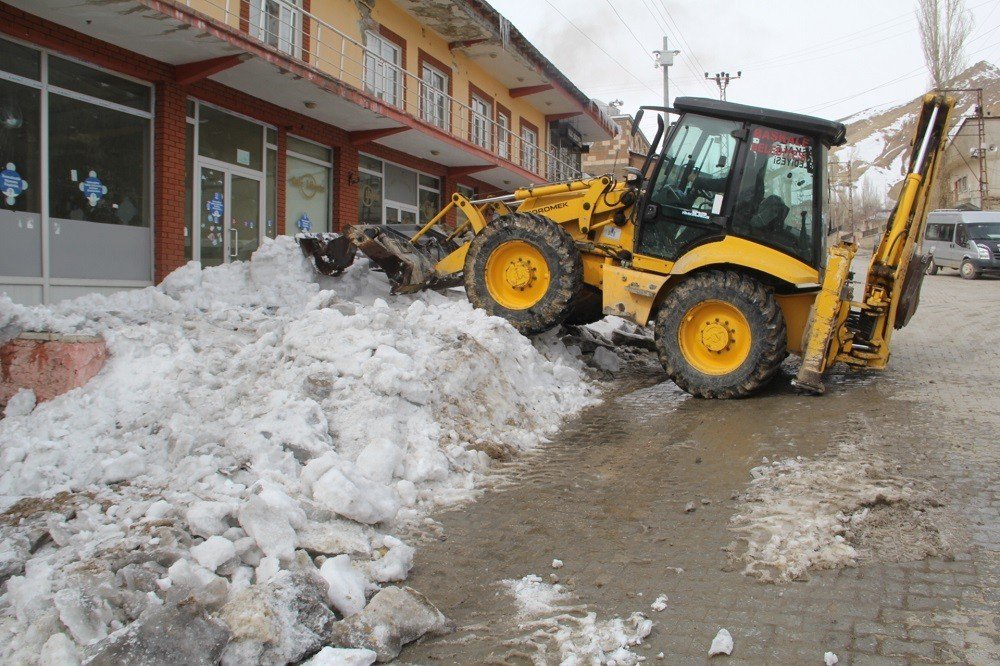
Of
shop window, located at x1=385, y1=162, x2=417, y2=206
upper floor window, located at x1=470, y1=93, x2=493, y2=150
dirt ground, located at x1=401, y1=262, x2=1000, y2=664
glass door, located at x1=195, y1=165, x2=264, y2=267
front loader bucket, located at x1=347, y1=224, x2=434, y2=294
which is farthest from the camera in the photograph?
upper floor window, located at x1=470, y1=93, x2=493, y2=150

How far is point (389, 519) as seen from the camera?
168 inches

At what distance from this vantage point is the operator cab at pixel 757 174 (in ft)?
Result: 23.9

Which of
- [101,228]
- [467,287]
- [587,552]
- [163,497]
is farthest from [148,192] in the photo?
[587,552]

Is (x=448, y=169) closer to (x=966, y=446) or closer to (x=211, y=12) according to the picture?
(x=211, y=12)

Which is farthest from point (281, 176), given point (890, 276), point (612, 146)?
point (612, 146)

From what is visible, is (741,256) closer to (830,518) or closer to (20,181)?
(830,518)

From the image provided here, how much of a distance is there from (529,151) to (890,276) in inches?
735

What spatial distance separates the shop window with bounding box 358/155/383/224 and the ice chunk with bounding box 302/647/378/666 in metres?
13.3

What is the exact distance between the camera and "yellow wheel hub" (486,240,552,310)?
8211 millimetres

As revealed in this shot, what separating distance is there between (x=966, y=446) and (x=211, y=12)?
1123 cm

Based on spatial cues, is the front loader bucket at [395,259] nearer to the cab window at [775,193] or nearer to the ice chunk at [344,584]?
the cab window at [775,193]

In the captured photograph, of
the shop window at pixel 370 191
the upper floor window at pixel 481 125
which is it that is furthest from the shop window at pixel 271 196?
the upper floor window at pixel 481 125

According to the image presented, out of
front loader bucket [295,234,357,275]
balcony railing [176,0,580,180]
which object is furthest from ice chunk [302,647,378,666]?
balcony railing [176,0,580,180]

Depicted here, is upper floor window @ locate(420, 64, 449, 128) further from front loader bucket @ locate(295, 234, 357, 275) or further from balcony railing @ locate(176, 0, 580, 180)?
front loader bucket @ locate(295, 234, 357, 275)
